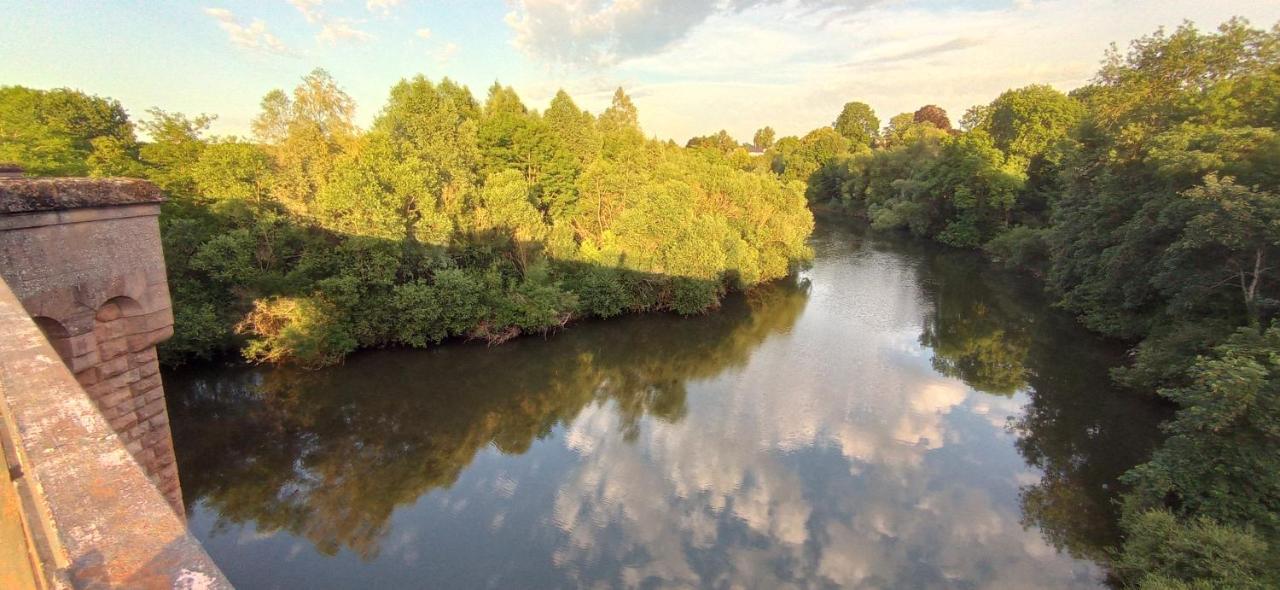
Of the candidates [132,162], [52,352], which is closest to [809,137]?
[132,162]

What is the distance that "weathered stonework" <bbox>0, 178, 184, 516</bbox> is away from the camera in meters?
4.39

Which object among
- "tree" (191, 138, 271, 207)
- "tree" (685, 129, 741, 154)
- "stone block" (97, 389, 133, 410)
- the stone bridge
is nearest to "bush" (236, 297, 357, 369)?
"tree" (191, 138, 271, 207)

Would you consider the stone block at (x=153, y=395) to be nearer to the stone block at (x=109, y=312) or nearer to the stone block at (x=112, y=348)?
the stone block at (x=112, y=348)

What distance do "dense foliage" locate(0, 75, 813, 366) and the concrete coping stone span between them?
49.4ft

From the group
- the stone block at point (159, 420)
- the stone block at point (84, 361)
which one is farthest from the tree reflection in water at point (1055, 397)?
the stone block at point (84, 361)

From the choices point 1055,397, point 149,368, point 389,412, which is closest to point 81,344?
point 149,368

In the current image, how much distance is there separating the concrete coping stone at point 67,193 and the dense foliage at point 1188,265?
1375cm

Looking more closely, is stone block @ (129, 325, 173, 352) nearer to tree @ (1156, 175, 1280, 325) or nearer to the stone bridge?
the stone bridge

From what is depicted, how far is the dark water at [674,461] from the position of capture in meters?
10.8

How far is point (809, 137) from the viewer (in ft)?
252

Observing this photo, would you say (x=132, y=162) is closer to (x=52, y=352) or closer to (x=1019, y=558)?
(x=52, y=352)

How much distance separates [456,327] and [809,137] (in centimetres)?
6720

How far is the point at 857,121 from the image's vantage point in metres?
85.3

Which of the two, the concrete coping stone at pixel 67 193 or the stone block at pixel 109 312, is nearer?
the concrete coping stone at pixel 67 193
